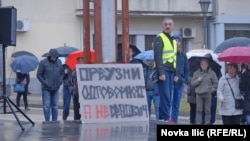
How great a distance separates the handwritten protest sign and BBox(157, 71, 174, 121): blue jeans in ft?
1.64

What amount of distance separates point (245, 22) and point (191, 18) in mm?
2612

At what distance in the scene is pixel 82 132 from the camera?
12648 millimetres

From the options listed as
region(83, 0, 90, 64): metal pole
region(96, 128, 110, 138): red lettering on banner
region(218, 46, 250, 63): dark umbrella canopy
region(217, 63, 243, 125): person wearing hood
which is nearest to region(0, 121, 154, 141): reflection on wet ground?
region(96, 128, 110, 138): red lettering on banner

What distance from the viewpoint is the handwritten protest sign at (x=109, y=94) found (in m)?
13.7

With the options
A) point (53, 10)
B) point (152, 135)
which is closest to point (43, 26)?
point (53, 10)

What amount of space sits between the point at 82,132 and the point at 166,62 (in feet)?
8.68

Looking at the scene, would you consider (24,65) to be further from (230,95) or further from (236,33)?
(236,33)

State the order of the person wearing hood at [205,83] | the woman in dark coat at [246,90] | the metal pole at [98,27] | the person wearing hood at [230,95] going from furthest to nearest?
the person wearing hood at [205,83], the person wearing hood at [230,95], the woman in dark coat at [246,90], the metal pole at [98,27]

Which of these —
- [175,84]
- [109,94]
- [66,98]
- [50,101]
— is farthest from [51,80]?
[109,94]

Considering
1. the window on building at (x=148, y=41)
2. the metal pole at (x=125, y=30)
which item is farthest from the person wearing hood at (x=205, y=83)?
the window on building at (x=148, y=41)

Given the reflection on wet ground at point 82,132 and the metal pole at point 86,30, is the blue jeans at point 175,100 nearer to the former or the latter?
the reflection on wet ground at point 82,132

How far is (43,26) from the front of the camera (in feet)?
123

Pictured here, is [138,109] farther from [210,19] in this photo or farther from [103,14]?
[210,19]

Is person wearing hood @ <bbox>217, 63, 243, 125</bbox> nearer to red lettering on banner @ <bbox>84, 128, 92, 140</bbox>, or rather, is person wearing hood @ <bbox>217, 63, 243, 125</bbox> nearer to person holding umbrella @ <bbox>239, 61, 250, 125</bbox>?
person holding umbrella @ <bbox>239, 61, 250, 125</bbox>
